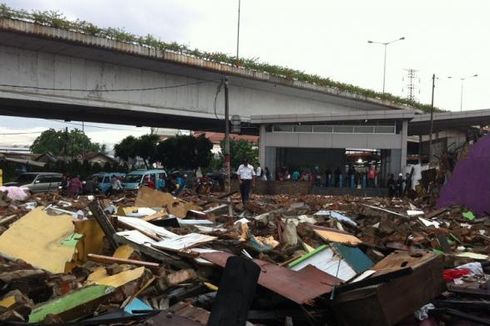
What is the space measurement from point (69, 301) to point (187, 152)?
39.5m

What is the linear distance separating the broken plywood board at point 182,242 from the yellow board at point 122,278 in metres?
0.68

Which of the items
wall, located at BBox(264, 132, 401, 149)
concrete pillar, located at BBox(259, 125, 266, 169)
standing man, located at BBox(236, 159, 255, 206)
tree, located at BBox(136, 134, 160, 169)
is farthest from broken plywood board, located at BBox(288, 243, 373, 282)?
tree, located at BBox(136, 134, 160, 169)

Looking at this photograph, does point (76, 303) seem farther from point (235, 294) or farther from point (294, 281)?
point (294, 281)

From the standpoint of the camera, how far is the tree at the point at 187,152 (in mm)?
43906

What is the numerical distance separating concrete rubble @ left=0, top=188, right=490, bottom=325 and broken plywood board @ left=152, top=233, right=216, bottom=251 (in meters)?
0.02

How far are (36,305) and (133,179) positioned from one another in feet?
73.3

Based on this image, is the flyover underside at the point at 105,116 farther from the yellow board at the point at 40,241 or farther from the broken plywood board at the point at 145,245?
the broken plywood board at the point at 145,245

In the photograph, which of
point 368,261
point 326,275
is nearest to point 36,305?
point 326,275

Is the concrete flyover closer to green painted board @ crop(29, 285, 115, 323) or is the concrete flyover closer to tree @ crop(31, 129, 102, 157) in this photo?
green painted board @ crop(29, 285, 115, 323)

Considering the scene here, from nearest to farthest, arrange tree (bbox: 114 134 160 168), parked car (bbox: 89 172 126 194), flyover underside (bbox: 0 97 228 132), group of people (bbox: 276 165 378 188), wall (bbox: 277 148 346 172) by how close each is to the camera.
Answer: parked car (bbox: 89 172 126 194) < flyover underside (bbox: 0 97 228 132) < group of people (bbox: 276 165 378 188) < wall (bbox: 277 148 346 172) < tree (bbox: 114 134 160 168)

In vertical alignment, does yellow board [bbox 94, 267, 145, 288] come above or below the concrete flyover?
below

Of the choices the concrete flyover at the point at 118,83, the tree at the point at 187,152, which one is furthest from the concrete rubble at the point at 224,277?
the tree at the point at 187,152

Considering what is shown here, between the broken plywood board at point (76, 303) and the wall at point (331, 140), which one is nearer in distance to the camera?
the broken plywood board at point (76, 303)

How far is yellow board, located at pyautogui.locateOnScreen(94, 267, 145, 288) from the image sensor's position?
205 inches
